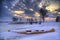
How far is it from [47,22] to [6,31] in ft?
2.05

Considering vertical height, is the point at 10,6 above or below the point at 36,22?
above

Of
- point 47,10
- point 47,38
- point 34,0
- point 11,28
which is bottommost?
point 47,38

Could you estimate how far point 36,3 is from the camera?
2.34 meters

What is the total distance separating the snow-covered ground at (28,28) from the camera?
2.29 m

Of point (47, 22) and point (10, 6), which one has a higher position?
point (10, 6)

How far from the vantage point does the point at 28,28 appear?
232 centimetres

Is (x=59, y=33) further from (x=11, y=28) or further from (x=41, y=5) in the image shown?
(x=11, y=28)

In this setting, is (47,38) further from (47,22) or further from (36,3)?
(36,3)

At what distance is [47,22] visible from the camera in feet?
7.59

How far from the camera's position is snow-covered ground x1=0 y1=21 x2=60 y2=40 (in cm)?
229

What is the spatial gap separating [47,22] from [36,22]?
164mm

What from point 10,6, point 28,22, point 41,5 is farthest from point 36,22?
point 10,6

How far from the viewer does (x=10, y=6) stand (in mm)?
2336

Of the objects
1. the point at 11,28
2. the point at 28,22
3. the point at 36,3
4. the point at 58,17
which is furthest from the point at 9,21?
the point at 58,17
